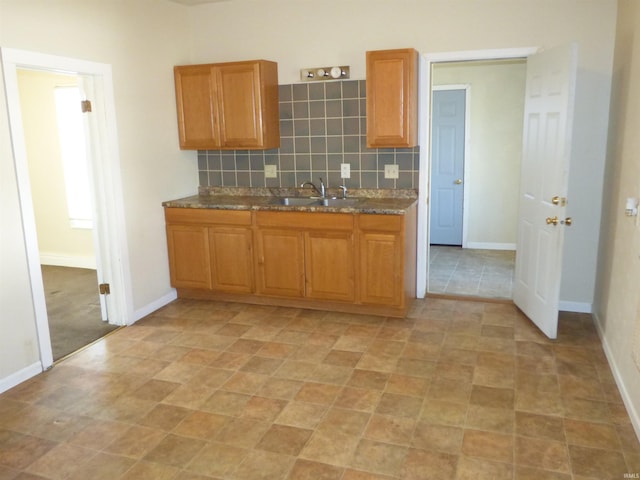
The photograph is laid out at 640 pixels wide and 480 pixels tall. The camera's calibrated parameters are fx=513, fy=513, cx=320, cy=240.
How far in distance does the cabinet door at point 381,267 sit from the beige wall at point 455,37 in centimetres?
142

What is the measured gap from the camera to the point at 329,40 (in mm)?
4418

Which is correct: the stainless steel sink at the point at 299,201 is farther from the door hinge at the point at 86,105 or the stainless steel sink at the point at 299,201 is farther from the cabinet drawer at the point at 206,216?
the door hinge at the point at 86,105

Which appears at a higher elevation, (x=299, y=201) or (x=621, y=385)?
(x=299, y=201)

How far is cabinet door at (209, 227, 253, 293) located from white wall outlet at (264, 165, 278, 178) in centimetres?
71

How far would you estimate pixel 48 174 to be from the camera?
589cm

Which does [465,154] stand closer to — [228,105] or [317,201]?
[317,201]

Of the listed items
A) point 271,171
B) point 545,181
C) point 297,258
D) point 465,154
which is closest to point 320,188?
point 271,171

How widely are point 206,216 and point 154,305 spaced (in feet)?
2.95

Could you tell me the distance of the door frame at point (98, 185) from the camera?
3086mm

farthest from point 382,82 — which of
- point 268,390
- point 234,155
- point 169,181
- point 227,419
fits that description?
point 227,419

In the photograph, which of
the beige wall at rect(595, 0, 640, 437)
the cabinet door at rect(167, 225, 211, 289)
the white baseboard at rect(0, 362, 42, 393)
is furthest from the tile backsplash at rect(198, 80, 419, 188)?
the white baseboard at rect(0, 362, 42, 393)

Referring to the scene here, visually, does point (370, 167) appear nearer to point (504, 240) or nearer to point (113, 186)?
point (113, 186)

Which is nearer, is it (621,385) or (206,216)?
(621,385)

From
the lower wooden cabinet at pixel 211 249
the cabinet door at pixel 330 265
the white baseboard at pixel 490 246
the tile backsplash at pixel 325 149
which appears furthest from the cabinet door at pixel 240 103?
the white baseboard at pixel 490 246
